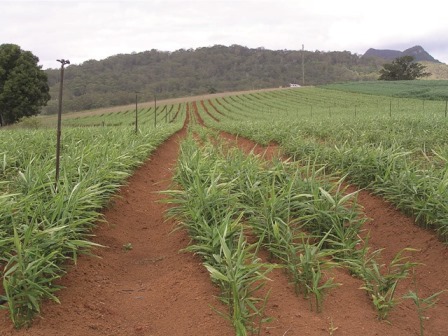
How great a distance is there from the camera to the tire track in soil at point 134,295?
2.34m

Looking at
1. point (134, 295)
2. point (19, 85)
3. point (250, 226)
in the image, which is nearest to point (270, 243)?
point (250, 226)

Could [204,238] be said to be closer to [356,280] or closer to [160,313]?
[160,313]

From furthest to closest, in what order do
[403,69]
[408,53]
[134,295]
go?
[408,53]
[403,69]
[134,295]

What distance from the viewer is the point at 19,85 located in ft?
116

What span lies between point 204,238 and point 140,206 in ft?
9.13

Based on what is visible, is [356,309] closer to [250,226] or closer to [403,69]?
[250,226]

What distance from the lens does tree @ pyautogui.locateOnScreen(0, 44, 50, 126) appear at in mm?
35438

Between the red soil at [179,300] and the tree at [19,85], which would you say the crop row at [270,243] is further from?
the tree at [19,85]

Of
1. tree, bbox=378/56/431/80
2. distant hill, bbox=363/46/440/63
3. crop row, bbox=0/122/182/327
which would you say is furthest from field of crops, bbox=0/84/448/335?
distant hill, bbox=363/46/440/63

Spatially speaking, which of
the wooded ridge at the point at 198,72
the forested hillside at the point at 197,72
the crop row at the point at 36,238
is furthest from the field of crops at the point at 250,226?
the forested hillside at the point at 197,72

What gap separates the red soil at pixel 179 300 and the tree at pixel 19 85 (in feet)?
120

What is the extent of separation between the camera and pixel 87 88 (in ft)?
184

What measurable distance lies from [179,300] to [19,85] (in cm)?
3818

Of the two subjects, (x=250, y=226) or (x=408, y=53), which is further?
(x=408, y=53)
